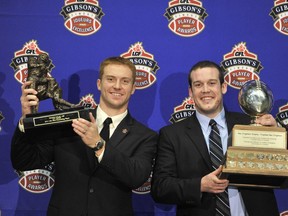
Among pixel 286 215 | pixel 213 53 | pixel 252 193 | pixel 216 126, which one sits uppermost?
pixel 213 53

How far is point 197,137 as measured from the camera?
6.06ft

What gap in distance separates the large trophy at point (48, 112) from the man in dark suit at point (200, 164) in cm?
45

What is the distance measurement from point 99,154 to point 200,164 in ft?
1.51

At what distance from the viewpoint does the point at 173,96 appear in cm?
231

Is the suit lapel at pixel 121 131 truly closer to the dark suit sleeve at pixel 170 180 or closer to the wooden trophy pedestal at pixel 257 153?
the dark suit sleeve at pixel 170 180

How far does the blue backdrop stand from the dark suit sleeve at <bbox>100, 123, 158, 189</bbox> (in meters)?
0.44

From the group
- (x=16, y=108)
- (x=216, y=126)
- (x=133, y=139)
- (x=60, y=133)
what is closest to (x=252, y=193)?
(x=216, y=126)

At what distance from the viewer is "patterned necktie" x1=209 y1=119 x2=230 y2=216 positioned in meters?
1.73

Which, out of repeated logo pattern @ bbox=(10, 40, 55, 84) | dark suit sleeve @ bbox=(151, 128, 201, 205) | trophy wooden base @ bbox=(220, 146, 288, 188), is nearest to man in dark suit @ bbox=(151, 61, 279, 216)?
dark suit sleeve @ bbox=(151, 128, 201, 205)

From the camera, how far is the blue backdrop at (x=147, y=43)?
2311mm

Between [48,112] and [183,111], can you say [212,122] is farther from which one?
[48,112]

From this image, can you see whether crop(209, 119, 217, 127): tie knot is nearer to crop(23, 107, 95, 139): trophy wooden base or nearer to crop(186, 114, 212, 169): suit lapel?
crop(186, 114, 212, 169): suit lapel

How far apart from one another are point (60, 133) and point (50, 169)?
0.57m

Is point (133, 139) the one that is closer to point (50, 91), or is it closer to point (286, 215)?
point (50, 91)
